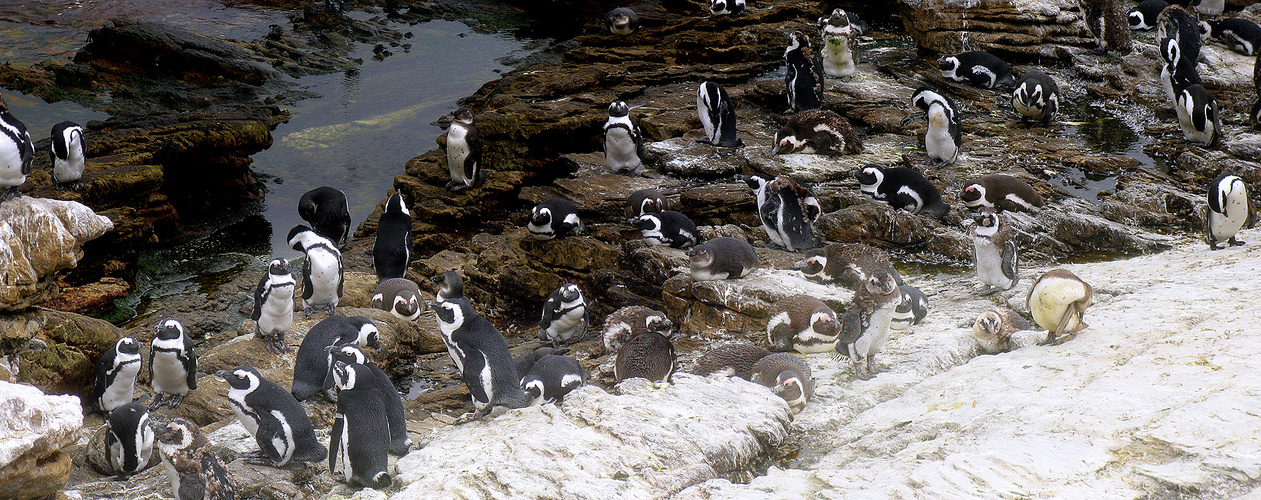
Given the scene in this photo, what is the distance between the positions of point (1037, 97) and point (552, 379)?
8556 millimetres

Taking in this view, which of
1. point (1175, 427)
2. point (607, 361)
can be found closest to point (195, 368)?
point (607, 361)

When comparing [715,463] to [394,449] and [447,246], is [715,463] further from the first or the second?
[447,246]

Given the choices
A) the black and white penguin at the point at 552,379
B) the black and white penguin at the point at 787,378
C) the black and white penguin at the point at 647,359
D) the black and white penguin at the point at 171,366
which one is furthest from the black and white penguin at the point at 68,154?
the black and white penguin at the point at 787,378

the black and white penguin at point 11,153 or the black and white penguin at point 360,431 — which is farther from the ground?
the black and white penguin at point 11,153

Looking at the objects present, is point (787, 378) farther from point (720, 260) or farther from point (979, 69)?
point (979, 69)

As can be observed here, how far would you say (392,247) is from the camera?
10328mm

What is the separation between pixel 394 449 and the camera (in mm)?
5535

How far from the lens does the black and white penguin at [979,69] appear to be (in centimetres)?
1340

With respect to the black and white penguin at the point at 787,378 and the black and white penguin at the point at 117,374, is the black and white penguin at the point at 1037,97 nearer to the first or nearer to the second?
the black and white penguin at the point at 787,378

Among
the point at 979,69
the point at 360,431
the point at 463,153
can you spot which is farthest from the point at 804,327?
the point at 979,69

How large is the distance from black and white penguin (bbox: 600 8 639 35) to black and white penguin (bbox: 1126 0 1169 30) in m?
8.54

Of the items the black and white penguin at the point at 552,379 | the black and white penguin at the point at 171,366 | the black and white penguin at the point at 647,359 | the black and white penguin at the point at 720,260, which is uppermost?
the black and white penguin at the point at 720,260

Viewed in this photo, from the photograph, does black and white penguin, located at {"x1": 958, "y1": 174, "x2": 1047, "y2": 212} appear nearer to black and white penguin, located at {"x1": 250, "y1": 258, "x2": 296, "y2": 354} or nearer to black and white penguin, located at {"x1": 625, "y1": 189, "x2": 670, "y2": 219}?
black and white penguin, located at {"x1": 625, "y1": 189, "x2": 670, "y2": 219}

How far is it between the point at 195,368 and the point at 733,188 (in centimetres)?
603
